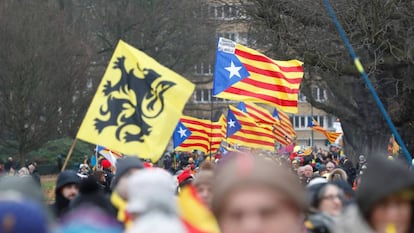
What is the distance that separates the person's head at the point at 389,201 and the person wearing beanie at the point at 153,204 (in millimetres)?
741

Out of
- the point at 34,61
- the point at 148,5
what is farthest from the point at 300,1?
the point at 148,5

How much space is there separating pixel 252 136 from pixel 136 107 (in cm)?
1232

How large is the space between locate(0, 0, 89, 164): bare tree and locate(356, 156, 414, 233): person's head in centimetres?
3999

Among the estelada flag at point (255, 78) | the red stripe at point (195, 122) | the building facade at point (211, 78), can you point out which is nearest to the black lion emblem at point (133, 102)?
the estelada flag at point (255, 78)

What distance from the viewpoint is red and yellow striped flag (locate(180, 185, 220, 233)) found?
5.20m

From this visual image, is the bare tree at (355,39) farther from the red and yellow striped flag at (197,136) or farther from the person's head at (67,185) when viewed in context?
the person's head at (67,185)

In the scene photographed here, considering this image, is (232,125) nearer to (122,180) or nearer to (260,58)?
(260,58)

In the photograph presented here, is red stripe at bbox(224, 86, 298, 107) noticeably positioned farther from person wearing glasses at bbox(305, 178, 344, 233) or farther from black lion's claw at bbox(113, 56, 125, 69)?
person wearing glasses at bbox(305, 178, 344, 233)

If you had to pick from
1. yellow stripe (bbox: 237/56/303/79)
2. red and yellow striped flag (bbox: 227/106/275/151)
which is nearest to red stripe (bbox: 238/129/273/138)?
red and yellow striped flag (bbox: 227/106/275/151)

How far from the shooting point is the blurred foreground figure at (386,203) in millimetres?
4734

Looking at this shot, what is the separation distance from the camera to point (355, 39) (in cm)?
2636

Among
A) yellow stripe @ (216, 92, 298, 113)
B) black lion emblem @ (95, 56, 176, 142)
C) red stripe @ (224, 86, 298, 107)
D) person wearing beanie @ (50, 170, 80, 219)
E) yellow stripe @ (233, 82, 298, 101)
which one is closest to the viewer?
person wearing beanie @ (50, 170, 80, 219)

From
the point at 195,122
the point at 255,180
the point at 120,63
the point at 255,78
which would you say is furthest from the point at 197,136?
the point at 255,180

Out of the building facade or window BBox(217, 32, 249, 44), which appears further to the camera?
window BBox(217, 32, 249, 44)
